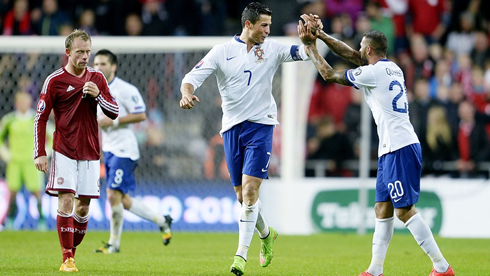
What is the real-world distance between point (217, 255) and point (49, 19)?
29.9ft

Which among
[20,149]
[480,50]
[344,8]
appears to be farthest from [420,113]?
[20,149]

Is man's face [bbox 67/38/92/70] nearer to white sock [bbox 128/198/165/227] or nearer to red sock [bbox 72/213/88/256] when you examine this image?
red sock [bbox 72/213/88/256]

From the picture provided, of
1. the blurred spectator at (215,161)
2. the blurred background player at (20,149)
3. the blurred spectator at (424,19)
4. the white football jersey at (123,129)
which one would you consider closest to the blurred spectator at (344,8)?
the blurred spectator at (424,19)

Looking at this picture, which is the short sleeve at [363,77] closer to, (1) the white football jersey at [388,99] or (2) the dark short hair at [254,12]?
(1) the white football jersey at [388,99]

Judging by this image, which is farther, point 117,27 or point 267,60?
point 117,27

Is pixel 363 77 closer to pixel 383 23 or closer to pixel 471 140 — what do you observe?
pixel 471 140

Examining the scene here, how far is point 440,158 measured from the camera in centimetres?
1501

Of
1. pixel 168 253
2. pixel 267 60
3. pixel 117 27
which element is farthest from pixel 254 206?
pixel 117 27

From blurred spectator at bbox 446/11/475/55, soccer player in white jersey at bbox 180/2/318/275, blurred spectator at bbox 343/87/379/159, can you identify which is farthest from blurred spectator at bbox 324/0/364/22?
soccer player in white jersey at bbox 180/2/318/275

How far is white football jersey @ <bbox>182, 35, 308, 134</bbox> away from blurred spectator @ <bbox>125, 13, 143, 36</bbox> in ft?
32.3

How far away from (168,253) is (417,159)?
4222mm

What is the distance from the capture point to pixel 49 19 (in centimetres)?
1702

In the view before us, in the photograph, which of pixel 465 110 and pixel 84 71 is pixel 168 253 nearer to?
pixel 84 71

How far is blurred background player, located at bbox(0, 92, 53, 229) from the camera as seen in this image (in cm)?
1405
